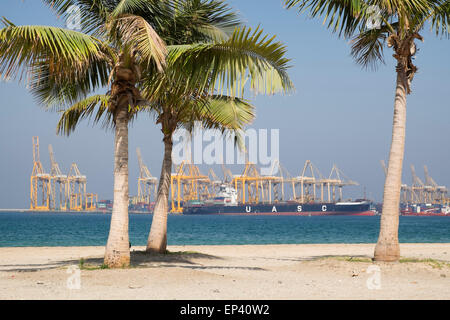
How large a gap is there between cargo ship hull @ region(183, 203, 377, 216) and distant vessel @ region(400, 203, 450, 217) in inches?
1900

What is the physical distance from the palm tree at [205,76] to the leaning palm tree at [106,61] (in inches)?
20.7

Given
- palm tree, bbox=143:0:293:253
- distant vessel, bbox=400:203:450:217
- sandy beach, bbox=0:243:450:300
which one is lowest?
distant vessel, bbox=400:203:450:217

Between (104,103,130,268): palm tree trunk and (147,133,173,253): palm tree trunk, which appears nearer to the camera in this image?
(104,103,130,268): palm tree trunk

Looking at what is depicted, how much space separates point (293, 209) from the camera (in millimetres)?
132250

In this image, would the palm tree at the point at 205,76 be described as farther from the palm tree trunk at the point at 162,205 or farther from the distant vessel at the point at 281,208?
the distant vessel at the point at 281,208

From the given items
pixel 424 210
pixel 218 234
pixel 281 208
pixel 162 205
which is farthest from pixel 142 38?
pixel 424 210

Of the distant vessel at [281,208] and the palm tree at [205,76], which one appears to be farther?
the distant vessel at [281,208]

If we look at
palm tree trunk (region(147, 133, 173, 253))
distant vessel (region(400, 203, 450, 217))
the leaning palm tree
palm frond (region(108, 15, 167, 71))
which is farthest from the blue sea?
distant vessel (region(400, 203, 450, 217))

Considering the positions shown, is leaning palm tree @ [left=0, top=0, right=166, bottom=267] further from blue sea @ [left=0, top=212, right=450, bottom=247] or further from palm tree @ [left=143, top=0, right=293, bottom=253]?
blue sea @ [left=0, top=212, right=450, bottom=247]

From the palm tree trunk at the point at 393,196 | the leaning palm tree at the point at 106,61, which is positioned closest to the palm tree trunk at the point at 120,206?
the leaning palm tree at the point at 106,61

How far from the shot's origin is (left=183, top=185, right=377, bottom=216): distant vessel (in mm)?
131875

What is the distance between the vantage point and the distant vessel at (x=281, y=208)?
131875 millimetres

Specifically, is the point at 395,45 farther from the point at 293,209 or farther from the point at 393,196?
the point at 293,209

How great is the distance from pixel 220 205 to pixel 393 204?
425 feet
